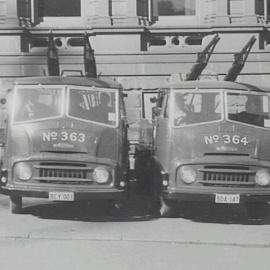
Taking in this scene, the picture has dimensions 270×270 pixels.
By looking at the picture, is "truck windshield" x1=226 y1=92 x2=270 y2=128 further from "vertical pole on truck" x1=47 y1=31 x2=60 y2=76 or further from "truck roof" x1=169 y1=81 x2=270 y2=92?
"vertical pole on truck" x1=47 y1=31 x2=60 y2=76

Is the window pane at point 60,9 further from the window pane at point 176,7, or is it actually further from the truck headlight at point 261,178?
the truck headlight at point 261,178

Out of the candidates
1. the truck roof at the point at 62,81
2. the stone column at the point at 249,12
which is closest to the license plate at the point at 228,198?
the truck roof at the point at 62,81

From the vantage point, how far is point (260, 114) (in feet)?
36.3

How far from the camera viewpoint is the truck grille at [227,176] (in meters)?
10.2

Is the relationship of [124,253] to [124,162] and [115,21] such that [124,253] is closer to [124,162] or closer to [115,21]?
[124,162]

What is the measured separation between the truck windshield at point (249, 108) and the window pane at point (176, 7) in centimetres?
780

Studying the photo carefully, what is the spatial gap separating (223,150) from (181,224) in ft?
4.46

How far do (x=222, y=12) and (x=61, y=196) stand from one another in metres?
9.52

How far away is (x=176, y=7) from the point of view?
18.5 meters

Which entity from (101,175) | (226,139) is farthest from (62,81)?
(226,139)

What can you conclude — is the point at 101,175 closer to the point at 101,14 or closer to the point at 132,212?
the point at 132,212

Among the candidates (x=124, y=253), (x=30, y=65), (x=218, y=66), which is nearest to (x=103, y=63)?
(x=30, y=65)

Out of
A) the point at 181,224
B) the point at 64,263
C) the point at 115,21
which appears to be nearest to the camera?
the point at 64,263

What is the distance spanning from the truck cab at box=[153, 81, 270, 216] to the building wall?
642cm
